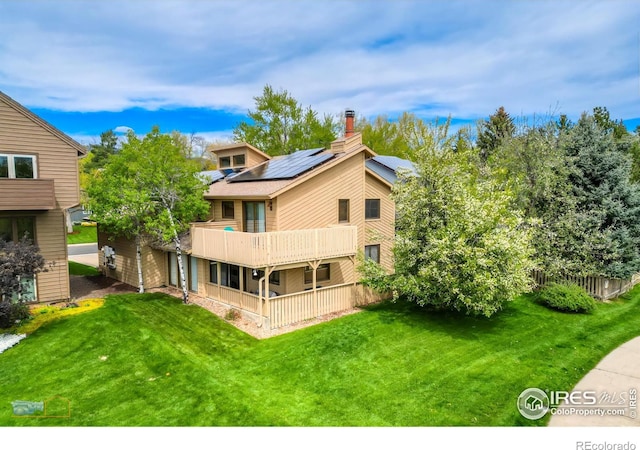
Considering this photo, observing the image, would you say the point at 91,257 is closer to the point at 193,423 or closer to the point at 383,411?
the point at 193,423

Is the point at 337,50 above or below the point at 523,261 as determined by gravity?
above

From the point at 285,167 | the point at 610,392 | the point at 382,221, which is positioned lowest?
the point at 610,392

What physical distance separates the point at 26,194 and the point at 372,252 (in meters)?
15.4

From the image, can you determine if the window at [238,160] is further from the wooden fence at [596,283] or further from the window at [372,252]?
the wooden fence at [596,283]

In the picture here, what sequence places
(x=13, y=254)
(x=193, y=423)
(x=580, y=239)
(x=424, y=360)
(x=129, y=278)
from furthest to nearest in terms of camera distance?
(x=129, y=278) → (x=580, y=239) → (x=13, y=254) → (x=424, y=360) → (x=193, y=423)

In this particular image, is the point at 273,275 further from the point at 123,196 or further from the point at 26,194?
the point at 26,194

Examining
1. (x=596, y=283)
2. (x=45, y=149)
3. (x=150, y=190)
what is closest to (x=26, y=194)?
(x=45, y=149)

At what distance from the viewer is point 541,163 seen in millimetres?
19922

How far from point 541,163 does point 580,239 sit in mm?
4066

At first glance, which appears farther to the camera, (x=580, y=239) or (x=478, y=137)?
(x=478, y=137)

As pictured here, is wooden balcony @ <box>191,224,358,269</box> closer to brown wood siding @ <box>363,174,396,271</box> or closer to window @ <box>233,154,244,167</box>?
brown wood siding @ <box>363,174,396,271</box>

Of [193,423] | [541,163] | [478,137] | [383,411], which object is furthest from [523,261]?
[478,137]

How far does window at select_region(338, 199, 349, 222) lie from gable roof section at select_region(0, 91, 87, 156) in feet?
38.0

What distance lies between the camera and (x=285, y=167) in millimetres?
20594
